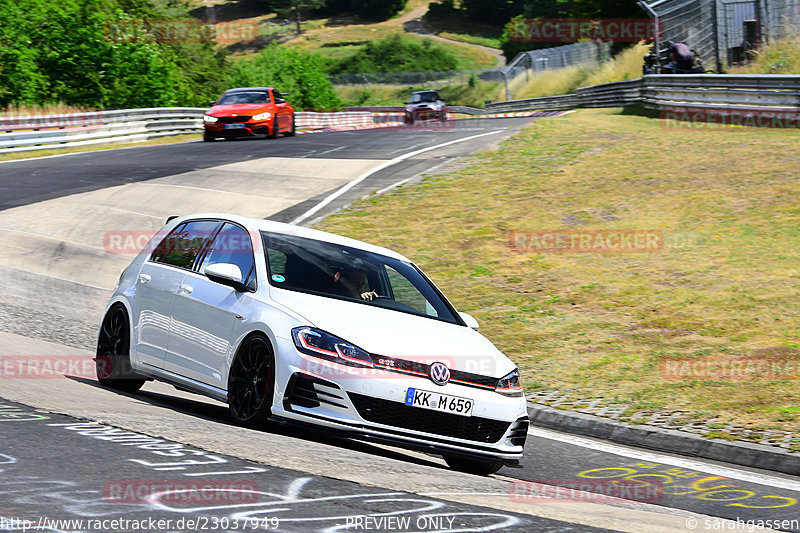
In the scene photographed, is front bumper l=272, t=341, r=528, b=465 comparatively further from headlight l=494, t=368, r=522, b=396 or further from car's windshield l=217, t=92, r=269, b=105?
car's windshield l=217, t=92, r=269, b=105

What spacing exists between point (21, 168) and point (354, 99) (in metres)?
75.4

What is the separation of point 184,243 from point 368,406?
Result: 9.04ft

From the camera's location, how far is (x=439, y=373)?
6.58m

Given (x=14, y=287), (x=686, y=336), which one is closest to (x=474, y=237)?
(x=686, y=336)

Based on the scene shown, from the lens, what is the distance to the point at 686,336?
11078 mm

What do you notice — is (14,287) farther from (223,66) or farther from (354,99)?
(354,99)

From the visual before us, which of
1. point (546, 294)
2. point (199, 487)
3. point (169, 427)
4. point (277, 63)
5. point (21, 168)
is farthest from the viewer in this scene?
point (277, 63)

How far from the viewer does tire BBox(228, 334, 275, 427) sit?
21.9 feet

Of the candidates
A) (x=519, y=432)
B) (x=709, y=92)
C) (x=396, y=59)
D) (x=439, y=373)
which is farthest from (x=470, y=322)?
(x=396, y=59)

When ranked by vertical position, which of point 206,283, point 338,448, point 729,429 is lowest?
point 729,429

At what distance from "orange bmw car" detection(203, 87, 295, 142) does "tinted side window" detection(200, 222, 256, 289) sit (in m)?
24.5

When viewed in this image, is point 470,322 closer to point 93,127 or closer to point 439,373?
point 439,373

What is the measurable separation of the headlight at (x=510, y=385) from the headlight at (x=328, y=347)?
0.99 metres

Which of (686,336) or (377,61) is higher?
(377,61)
